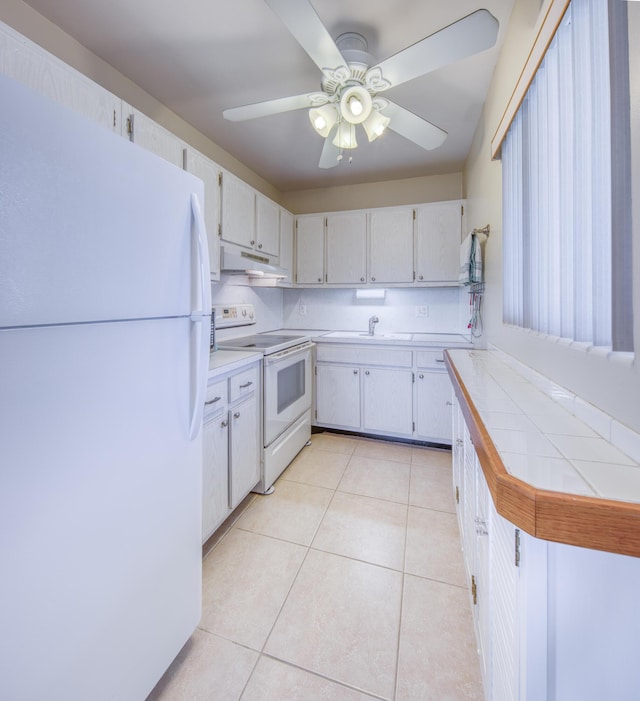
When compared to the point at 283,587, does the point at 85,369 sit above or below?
above

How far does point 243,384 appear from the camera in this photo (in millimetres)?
1917

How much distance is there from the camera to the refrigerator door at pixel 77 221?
626 mm

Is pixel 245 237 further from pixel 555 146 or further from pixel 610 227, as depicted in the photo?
pixel 610 227

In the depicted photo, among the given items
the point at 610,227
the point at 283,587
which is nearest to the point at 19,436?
the point at 283,587

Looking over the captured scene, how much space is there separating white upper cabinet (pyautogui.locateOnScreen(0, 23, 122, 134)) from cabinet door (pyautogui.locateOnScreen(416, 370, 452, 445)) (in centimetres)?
252

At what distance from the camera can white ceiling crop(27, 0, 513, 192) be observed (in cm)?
146

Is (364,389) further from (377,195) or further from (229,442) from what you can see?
(377,195)

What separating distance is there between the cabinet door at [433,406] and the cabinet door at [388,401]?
74 mm

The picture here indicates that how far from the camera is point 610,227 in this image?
2.56 ft

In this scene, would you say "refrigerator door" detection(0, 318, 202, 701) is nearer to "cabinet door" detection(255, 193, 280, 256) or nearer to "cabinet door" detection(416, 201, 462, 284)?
"cabinet door" detection(255, 193, 280, 256)

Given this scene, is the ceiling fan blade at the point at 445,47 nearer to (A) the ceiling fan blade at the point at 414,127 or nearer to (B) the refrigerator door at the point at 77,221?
(A) the ceiling fan blade at the point at 414,127

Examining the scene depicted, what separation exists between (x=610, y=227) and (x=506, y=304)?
38.6 inches

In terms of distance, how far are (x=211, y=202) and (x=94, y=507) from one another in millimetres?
1849

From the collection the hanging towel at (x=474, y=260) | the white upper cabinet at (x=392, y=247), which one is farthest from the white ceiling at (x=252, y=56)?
the hanging towel at (x=474, y=260)
